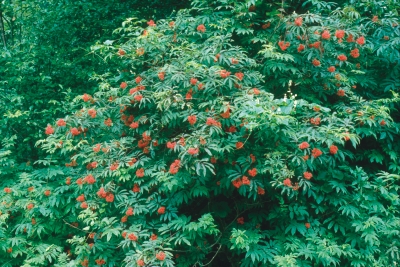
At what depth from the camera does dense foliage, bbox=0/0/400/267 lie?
4.06 metres

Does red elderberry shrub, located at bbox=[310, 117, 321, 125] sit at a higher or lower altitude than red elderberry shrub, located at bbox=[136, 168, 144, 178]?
higher

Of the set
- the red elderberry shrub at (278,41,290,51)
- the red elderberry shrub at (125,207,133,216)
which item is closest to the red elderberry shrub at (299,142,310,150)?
the red elderberry shrub at (278,41,290,51)

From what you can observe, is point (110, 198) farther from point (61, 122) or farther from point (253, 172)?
point (253, 172)

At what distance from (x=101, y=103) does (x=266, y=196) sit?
2.18 meters

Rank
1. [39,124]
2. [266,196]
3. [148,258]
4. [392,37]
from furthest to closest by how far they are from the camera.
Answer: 1. [39,124]
2. [392,37]
3. [266,196]
4. [148,258]

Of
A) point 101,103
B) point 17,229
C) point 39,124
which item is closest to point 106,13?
point 39,124

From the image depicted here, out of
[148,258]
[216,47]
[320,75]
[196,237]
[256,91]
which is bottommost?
[196,237]

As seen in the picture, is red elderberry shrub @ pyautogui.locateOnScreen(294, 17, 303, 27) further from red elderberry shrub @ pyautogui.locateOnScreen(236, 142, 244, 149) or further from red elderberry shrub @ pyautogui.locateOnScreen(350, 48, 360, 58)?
red elderberry shrub @ pyautogui.locateOnScreen(236, 142, 244, 149)

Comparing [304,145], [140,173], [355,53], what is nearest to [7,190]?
[140,173]

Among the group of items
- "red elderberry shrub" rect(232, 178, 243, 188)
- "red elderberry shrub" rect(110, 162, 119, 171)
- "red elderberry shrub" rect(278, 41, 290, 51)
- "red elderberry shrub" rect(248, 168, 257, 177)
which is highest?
"red elderberry shrub" rect(278, 41, 290, 51)

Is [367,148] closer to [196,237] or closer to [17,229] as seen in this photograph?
[196,237]

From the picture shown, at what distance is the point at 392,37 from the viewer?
16.0 feet

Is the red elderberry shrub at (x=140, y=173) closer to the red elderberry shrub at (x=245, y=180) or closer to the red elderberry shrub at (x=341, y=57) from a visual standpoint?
the red elderberry shrub at (x=245, y=180)

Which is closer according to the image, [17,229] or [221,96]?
[221,96]
